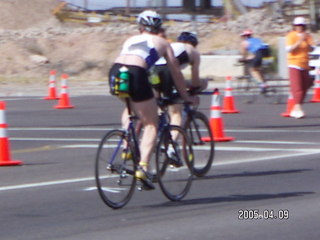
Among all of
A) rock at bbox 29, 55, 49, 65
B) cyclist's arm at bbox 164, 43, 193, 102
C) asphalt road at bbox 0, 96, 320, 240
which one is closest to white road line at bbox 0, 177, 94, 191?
asphalt road at bbox 0, 96, 320, 240

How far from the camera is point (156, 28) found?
29.8 feet

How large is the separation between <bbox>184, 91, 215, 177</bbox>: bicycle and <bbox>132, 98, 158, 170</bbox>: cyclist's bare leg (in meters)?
1.97

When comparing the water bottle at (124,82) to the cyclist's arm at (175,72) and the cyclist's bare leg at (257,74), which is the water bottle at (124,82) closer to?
the cyclist's arm at (175,72)

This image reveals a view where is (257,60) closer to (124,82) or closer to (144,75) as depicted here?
(144,75)

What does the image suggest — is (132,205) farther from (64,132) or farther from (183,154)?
(64,132)

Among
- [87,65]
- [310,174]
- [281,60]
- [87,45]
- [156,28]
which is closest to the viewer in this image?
[156,28]

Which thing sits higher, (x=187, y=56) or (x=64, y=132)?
(x=187, y=56)

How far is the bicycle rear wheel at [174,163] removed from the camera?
360 inches

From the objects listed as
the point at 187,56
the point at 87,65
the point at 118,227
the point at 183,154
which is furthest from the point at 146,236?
the point at 87,65

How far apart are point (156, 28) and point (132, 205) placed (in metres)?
1.82

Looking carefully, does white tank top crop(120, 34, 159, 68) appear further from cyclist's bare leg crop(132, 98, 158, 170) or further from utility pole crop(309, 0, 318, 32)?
utility pole crop(309, 0, 318, 32)

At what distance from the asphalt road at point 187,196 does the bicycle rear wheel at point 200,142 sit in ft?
0.57

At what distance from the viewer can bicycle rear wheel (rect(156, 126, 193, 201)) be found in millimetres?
9156

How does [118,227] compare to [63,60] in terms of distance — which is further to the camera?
[63,60]
